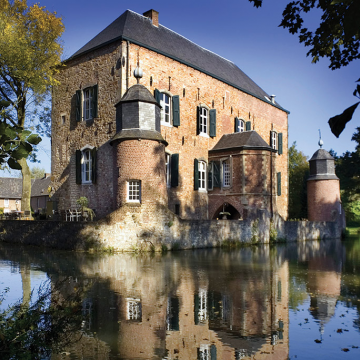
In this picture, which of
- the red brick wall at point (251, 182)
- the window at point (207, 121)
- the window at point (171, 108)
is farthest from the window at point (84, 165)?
the red brick wall at point (251, 182)

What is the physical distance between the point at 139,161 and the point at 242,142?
7.86 metres

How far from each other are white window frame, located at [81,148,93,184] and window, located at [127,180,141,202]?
4632 mm

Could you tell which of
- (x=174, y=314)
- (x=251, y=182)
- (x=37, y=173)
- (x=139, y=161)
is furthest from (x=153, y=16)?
(x=37, y=173)

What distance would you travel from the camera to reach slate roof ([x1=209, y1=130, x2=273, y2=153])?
21781 mm

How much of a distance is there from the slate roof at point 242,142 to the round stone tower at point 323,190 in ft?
30.5

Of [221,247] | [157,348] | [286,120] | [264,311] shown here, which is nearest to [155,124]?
[221,247]

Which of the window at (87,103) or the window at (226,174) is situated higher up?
the window at (87,103)

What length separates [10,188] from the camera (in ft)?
175

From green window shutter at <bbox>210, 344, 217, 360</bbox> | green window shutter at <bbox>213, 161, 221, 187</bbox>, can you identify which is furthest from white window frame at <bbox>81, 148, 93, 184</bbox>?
green window shutter at <bbox>210, 344, 217, 360</bbox>

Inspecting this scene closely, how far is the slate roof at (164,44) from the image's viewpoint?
65.7 ft

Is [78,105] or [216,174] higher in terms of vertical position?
[78,105]

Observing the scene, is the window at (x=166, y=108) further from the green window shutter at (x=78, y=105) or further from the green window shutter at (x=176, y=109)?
the green window shutter at (x=78, y=105)

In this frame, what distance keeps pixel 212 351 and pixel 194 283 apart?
434 centimetres

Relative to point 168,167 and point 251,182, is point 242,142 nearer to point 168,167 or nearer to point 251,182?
point 251,182
